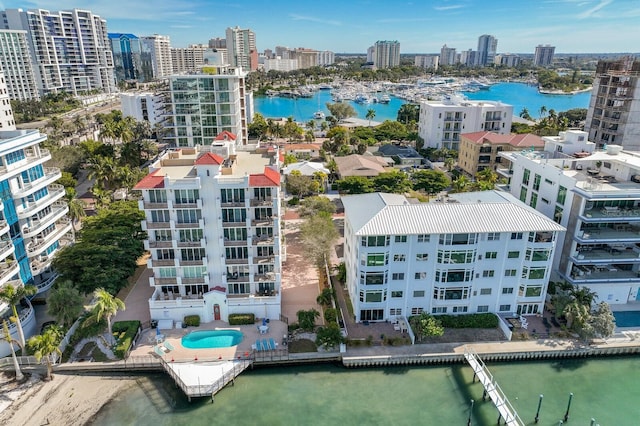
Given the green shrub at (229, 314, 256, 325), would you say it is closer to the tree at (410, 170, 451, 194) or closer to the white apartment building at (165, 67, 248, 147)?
the white apartment building at (165, 67, 248, 147)

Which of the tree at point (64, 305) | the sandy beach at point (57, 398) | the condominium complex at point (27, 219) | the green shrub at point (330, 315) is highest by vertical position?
the condominium complex at point (27, 219)

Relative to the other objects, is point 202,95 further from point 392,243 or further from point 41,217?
point 392,243

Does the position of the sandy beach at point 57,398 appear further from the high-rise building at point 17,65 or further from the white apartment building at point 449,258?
the high-rise building at point 17,65

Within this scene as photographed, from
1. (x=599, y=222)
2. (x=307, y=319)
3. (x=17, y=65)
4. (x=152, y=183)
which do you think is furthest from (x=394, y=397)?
(x=17, y=65)


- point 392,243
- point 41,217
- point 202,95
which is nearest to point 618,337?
point 392,243

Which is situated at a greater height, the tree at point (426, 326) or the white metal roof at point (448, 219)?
the white metal roof at point (448, 219)

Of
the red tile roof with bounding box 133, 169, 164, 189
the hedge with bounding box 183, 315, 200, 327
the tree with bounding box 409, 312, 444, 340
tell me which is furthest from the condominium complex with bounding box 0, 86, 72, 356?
the tree with bounding box 409, 312, 444, 340

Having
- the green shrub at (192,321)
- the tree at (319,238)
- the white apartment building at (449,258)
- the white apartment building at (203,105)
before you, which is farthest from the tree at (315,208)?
→ the white apartment building at (203,105)
